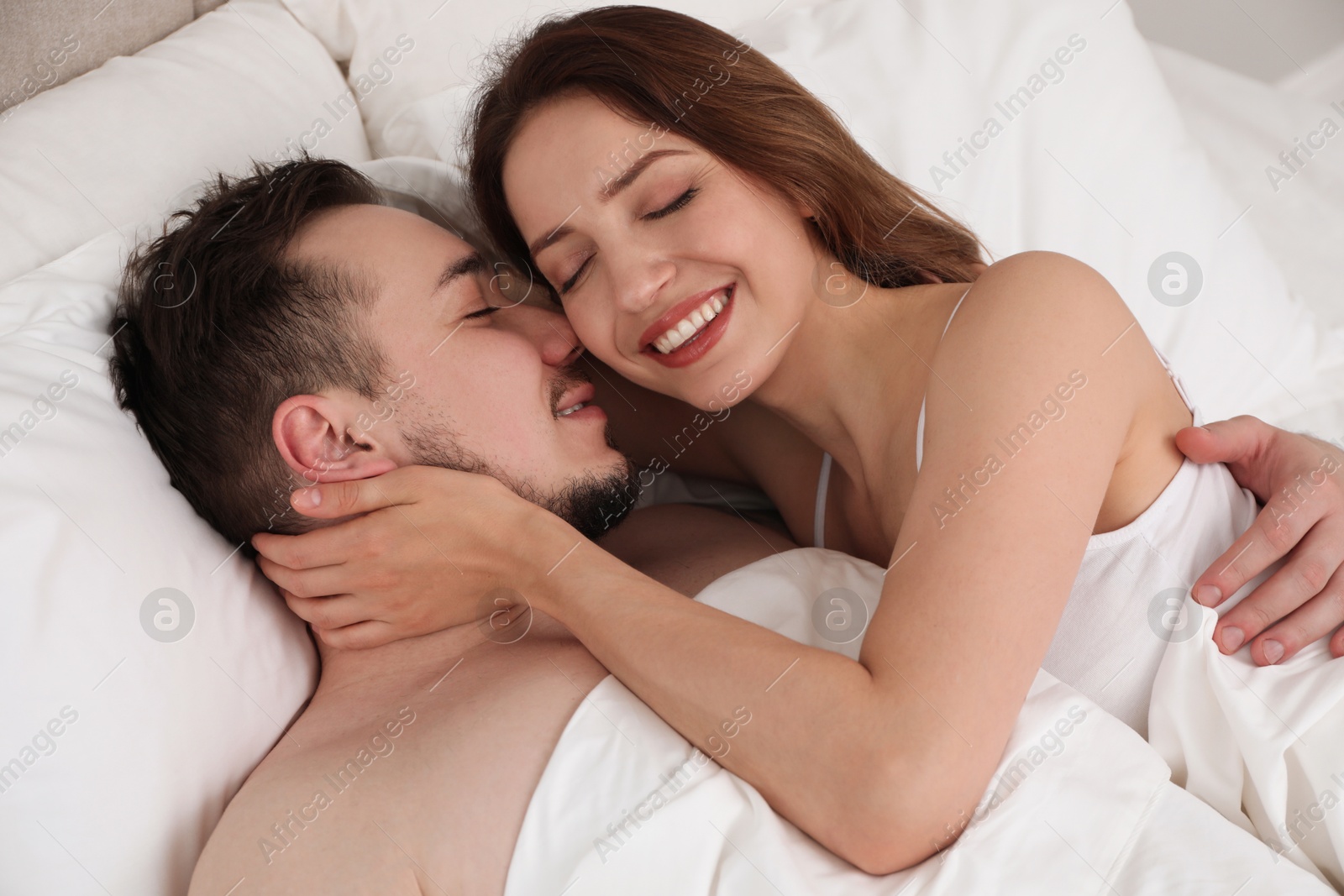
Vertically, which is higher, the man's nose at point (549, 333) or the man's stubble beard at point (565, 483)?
the man's nose at point (549, 333)

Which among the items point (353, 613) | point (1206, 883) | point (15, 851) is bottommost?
point (15, 851)

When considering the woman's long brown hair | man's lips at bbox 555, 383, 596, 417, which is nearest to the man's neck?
man's lips at bbox 555, 383, 596, 417

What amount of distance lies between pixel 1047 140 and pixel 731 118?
1012 mm

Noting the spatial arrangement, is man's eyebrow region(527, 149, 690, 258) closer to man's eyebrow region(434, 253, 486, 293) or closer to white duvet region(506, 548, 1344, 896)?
man's eyebrow region(434, 253, 486, 293)

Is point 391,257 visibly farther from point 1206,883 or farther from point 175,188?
point 1206,883

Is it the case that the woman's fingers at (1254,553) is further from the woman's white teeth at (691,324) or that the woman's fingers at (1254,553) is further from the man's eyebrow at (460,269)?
the man's eyebrow at (460,269)

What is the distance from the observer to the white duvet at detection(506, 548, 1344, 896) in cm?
111

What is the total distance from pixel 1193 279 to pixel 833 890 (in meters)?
1.66

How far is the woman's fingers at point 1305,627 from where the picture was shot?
1352 millimetres

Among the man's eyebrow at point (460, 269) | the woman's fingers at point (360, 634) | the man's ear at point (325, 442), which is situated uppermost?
the man's eyebrow at point (460, 269)

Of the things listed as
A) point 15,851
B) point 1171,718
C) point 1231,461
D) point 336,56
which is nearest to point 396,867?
point 15,851

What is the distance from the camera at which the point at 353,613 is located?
4.96 feet

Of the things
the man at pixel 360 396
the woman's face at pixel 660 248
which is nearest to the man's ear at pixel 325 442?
the man at pixel 360 396

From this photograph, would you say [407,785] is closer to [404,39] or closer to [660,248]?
[660,248]
